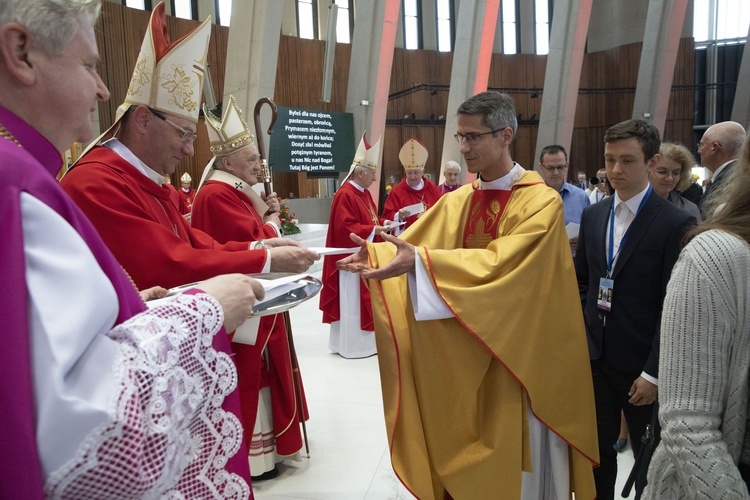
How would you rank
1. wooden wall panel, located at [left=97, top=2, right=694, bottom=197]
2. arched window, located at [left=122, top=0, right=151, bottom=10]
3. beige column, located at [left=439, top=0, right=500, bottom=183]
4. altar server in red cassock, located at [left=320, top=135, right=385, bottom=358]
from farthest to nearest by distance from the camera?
wooden wall panel, located at [left=97, top=2, right=694, bottom=197] < arched window, located at [left=122, top=0, right=151, bottom=10] < beige column, located at [left=439, top=0, right=500, bottom=183] < altar server in red cassock, located at [left=320, top=135, right=385, bottom=358]

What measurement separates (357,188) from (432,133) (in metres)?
13.2

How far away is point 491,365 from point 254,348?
1.23 m

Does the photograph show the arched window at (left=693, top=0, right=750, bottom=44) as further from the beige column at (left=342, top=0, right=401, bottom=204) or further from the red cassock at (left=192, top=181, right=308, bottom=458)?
the red cassock at (left=192, top=181, right=308, bottom=458)

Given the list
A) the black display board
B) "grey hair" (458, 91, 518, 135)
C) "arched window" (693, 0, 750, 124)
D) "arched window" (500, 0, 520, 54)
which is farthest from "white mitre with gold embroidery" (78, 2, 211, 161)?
"arched window" (693, 0, 750, 124)

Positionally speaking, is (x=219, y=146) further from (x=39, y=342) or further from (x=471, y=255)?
(x=39, y=342)

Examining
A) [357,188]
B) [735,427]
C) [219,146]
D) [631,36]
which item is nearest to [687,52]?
[631,36]

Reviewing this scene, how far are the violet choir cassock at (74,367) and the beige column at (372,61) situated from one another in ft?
32.1

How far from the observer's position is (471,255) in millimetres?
2053

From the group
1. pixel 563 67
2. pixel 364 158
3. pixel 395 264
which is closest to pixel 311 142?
pixel 364 158

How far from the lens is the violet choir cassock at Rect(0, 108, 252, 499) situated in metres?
0.63

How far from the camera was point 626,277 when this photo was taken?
210 centimetres

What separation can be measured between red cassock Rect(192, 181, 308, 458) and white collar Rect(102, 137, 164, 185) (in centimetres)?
98

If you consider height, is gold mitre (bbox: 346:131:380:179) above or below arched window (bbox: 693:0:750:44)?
below

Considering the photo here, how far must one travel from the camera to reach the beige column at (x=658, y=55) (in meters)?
15.1
